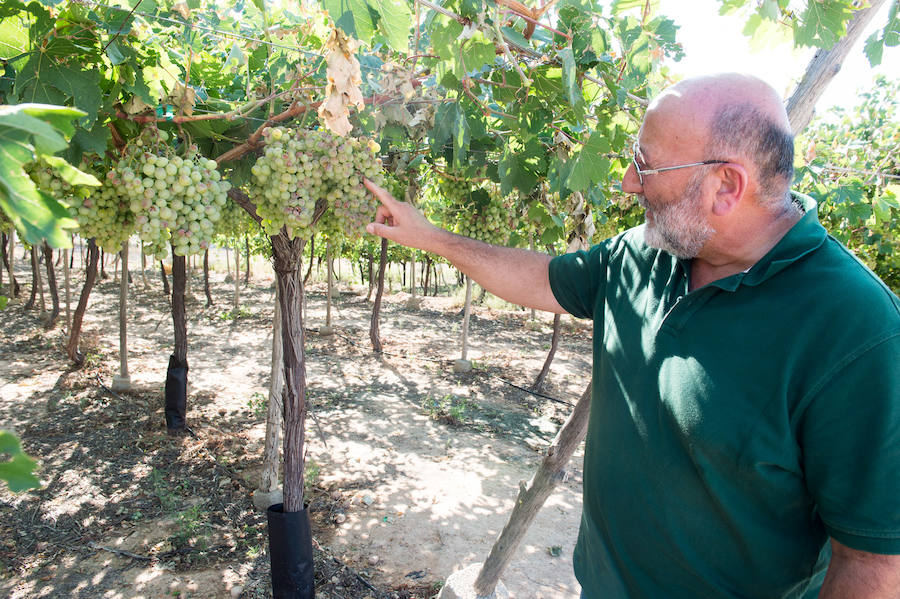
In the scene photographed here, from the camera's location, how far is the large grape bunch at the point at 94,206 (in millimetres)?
1693

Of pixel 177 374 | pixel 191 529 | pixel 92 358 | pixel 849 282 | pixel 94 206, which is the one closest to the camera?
pixel 849 282

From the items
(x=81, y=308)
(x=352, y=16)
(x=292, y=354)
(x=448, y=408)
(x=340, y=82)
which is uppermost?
(x=352, y=16)

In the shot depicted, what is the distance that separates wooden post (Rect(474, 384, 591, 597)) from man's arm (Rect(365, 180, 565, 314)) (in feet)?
2.45

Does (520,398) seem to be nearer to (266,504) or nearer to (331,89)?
(266,504)

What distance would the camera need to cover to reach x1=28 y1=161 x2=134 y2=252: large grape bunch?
1693 millimetres

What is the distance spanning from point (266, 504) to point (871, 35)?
15.2 ft

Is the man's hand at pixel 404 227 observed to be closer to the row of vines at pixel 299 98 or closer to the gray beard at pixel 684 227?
the row of vines at pixel 299 98

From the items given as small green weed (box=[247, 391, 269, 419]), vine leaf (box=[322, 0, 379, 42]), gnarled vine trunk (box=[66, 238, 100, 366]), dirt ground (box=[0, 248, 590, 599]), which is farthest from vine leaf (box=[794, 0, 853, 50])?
gnarled vine trunk (box=[66, 238, 100, 366])

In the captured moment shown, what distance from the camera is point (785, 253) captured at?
128cm

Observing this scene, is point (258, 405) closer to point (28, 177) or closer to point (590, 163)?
point (590, 163)

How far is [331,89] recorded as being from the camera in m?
1.83

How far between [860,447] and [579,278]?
1.03 m

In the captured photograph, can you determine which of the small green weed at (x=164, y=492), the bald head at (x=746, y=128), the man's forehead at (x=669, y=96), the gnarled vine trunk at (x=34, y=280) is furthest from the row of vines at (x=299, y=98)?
the gnarled vine trunk at (x=34, y=280)

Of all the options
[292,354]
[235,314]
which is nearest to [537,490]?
[292,354]
